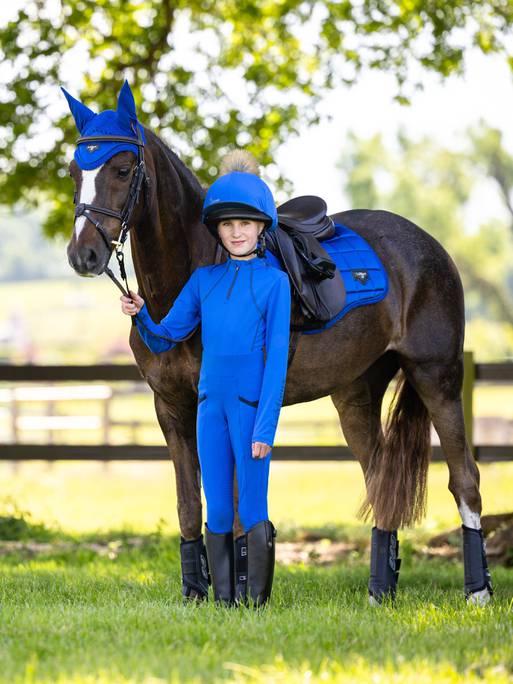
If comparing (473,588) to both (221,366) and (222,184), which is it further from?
(222,184)

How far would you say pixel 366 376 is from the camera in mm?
5695

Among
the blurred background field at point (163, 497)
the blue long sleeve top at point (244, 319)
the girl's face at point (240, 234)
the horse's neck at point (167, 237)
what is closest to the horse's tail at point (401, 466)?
the blue long sleeve top at point (244, 319)

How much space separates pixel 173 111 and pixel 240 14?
4.12 feet

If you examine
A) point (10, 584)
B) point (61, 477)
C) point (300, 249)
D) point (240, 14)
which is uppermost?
point (240, 14)

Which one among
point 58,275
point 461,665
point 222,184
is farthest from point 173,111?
point 58,275

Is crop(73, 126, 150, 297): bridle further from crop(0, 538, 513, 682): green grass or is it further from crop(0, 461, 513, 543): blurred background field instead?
crop(0, 461, 513, 543): blurred background field

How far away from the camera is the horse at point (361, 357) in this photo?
442 cm

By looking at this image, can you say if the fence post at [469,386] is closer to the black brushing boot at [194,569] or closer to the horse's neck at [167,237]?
the black brushing boot at [194,569]

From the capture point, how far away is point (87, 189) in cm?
412

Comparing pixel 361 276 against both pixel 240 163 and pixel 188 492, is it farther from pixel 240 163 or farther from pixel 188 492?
pixel 188 492

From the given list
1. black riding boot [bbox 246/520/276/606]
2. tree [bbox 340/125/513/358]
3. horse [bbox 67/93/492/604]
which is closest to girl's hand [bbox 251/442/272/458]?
black riding boot [bbox 246/520/276/606]

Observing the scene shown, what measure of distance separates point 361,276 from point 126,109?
4.96 feet

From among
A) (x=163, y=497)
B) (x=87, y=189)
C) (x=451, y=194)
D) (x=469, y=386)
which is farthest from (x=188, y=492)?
(x=451, y=194)

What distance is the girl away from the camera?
13.8 feet
